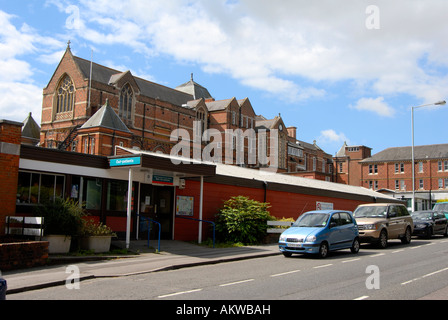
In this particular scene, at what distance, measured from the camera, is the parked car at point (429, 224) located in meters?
23.3

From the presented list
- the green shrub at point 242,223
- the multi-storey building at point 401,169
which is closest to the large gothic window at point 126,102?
the green shrub at point 242,223

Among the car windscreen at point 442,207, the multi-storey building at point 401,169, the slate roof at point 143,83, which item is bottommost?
the car windscreen at point 442,207

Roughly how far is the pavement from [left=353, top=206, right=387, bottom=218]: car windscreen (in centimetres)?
434

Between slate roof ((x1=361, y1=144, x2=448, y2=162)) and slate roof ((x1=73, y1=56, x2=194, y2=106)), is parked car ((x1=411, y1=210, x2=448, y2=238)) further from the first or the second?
slate roof ((x1=361, y1=144, x2=448, y2=162))

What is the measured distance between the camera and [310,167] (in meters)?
89.1

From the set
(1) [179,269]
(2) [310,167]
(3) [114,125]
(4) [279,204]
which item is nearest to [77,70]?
(3) [114,125]

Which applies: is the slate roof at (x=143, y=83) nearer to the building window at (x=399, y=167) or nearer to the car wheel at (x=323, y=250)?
the car wheel at (x=323, y=250)

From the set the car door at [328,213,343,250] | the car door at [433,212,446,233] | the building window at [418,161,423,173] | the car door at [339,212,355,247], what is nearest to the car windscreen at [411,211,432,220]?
the car door at [433,212,446,233]

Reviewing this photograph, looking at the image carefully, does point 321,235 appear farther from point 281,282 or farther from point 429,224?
point 429,224

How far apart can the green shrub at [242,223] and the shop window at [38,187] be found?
7216mm

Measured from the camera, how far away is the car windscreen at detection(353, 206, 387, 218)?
18.9 metres

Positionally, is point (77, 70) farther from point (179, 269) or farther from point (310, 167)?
point (310, 167)

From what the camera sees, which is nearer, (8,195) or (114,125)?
(8,195)
